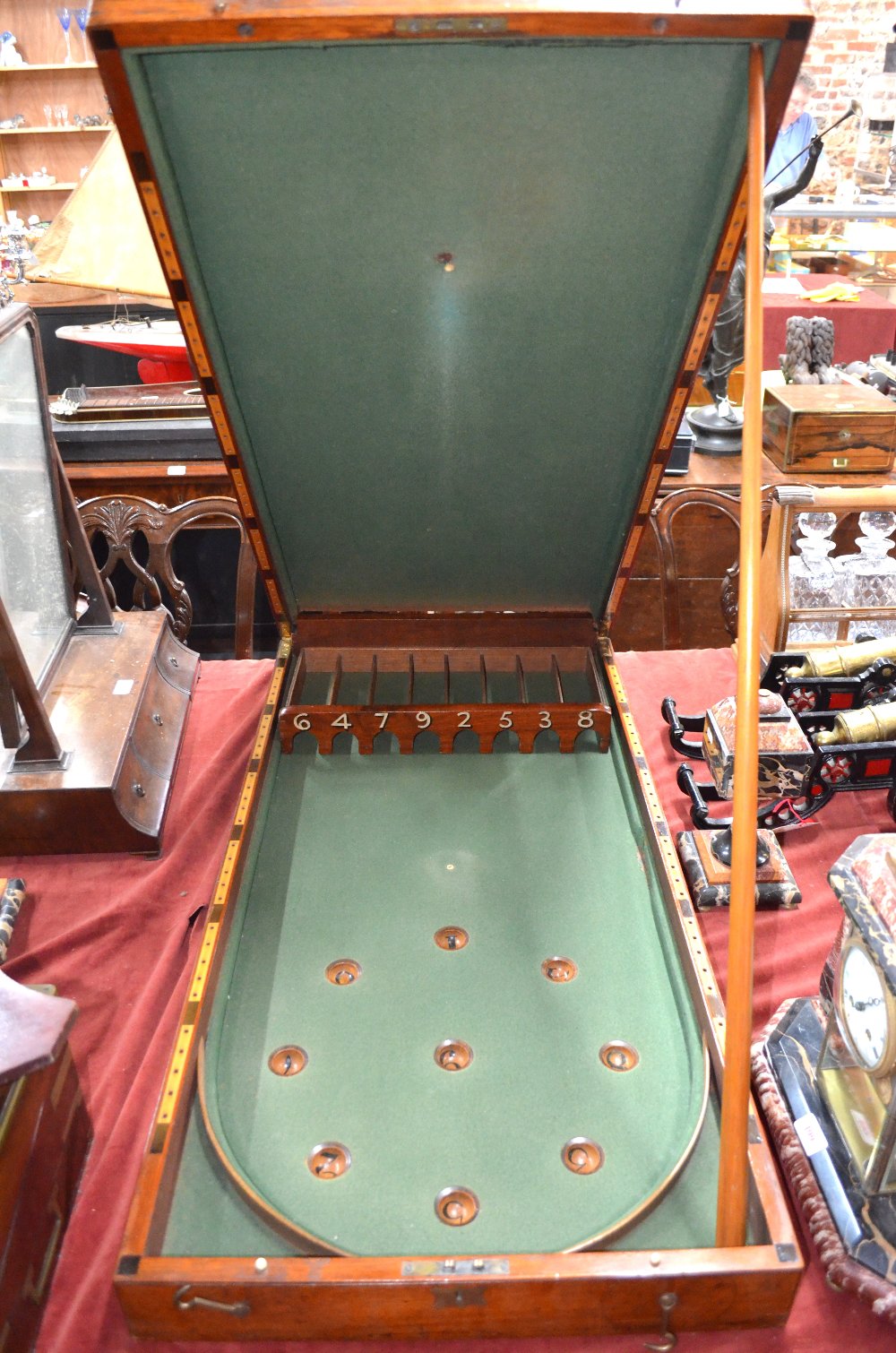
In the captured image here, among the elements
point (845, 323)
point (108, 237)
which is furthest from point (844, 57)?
point (108, 237)

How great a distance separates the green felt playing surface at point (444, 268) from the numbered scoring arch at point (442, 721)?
330 millimetres

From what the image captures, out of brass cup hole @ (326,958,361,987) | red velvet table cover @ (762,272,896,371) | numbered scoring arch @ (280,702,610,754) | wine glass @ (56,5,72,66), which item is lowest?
brass cup hole @ (326,958,361,987)

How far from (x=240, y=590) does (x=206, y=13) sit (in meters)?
1.52

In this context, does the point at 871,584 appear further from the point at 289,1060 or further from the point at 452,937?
the point at 289,1060

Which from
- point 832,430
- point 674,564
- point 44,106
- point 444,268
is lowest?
point 674,564

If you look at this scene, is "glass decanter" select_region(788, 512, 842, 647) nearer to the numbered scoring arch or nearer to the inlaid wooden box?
Answer: the numbered scoring arch

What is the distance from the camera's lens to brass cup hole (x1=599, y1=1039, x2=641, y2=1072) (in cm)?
131

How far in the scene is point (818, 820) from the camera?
176 cm

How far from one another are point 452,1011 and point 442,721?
66 cm

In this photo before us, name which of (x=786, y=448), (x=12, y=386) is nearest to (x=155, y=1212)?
(x=12, y=386)

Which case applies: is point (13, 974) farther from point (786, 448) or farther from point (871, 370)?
point (871, 370)

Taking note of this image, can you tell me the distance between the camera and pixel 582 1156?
121 centimetres

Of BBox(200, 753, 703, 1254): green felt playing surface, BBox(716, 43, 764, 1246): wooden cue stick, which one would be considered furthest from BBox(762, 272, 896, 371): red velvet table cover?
BBox(716, 43, 764, 1246): wooden cue stick

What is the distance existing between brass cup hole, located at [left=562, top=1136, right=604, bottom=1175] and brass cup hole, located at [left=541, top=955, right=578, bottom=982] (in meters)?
0.26
